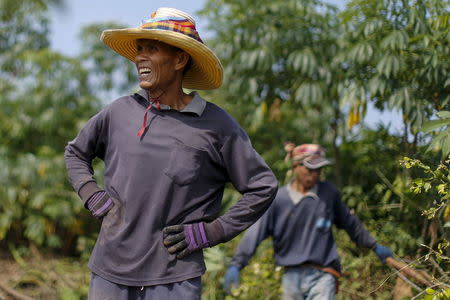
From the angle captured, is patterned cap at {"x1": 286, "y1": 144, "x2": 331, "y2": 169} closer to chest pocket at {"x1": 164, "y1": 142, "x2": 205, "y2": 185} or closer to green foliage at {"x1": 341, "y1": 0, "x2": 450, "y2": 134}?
green foliage at {"x1": 341, "y1": 0, "x2": 450, "y2": 134}

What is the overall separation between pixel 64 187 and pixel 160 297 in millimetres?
5894

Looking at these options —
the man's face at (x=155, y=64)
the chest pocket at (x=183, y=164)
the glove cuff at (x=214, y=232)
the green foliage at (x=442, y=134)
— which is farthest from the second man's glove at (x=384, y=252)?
the man's face at (x=155, y=64)

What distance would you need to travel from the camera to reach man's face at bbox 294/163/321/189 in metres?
4.32

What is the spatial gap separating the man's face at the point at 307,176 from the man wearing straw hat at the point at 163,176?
1.70 metres

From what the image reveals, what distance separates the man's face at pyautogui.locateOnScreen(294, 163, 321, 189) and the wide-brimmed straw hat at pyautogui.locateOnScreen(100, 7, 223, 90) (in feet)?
5.13

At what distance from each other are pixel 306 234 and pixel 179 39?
205cm

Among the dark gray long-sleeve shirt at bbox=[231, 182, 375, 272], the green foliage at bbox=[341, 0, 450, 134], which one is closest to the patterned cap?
the dark gray long-sleeve shirt at bbox=[231, 182, 375, 272]

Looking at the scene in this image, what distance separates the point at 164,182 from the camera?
2.51 meters

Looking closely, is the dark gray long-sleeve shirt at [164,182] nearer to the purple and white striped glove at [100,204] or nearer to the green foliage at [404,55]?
the purple and white striped glove at [100,204]

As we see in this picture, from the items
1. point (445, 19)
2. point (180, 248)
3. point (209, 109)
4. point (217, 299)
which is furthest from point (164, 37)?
→ point (217, 299)

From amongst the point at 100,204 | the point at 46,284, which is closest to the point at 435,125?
the point at 100,204

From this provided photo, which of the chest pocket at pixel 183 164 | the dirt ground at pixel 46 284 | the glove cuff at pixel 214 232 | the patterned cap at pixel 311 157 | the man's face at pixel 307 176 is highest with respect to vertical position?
the chest pocket at pixel 183 164

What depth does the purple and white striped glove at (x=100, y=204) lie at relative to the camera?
2562 millimetres

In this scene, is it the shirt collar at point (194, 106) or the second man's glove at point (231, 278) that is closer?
the shirt collar at point (194, 106)
